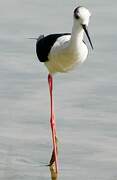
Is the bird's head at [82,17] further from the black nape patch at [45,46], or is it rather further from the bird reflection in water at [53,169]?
the bird reflection in water at [53,169]

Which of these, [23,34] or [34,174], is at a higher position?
[34,174]

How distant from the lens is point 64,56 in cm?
963

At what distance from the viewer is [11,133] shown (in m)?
9.23

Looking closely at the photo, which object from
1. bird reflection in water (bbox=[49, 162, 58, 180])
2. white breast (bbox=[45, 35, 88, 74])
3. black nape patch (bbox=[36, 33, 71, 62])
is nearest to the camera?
bird reflection in water (bbox=[49, 162, 58, 180])

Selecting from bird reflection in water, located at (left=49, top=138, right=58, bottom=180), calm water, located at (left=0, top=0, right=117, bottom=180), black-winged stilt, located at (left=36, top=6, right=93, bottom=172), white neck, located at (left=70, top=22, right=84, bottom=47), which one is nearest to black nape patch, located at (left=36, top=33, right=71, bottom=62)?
black-winged stilt, located at (left=36, top=6, right=93, bottom=172)

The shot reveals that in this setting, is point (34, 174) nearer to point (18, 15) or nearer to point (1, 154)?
point (1, 154)

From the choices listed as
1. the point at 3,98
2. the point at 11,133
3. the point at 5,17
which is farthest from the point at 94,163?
Result: the point at 5,17

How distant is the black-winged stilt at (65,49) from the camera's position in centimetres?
918

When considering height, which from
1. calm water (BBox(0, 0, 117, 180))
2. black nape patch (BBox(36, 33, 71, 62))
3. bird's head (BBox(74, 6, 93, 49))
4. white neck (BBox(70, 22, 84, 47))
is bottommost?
calm water (BBox(0, 0, 117, 180))

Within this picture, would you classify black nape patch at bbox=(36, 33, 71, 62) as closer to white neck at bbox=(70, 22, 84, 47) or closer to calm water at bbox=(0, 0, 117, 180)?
calm water at bbox=(0, 0, 117, 180)

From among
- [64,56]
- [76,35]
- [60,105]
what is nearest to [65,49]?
[64,56]

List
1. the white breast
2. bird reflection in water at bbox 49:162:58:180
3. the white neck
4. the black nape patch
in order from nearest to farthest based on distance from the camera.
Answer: bird reflection in water at bbox 49:162:58:180 → the white neck → the white breast → the black nape patch

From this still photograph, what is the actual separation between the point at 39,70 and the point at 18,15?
2793 mm

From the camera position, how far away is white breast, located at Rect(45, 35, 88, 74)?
9.52m
